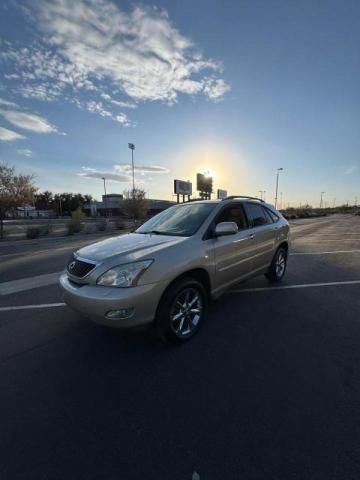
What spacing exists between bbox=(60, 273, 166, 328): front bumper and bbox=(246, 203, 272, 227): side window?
2.48 metres

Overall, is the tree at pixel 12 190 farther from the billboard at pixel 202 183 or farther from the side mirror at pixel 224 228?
the billboard at pixel 202 183

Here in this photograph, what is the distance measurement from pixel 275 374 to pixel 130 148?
40836mm

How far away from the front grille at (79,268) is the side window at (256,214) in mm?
2884

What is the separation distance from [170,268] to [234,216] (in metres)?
1.81

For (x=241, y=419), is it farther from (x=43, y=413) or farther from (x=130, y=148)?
(x=130, y=148)

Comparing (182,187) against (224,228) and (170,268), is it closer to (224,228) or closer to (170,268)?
(224,228)

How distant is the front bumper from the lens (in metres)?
2.72

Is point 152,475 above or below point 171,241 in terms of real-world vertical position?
below

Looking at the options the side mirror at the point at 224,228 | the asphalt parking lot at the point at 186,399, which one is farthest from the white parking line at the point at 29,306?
the side mirror at the point at 224,228

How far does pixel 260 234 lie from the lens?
15.7 ft

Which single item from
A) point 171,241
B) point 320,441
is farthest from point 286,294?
point 320,441

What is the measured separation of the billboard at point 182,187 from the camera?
3738 centimetres

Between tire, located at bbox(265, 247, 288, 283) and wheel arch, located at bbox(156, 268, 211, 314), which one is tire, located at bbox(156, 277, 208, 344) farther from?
tire, located at bbox(265, 247, 288, 283)

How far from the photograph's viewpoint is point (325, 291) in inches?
208
